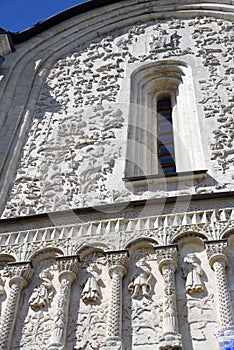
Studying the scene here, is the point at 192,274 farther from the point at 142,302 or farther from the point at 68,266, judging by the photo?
the point at 68,266

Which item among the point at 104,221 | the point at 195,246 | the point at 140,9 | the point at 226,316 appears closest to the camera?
the point at 226,316

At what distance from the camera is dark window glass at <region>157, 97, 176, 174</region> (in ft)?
25.5

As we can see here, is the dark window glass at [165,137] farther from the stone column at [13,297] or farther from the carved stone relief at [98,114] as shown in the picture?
the stone column at [13,297]

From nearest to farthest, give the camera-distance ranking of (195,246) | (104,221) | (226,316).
Answer: 1. (226,316)
2. (195,246)
3. (104,221)

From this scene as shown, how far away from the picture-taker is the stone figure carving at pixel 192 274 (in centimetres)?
531

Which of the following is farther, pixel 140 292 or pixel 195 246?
pixel 195 246

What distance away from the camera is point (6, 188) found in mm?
7324

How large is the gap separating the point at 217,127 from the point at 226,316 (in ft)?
11.3

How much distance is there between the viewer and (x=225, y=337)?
4727 millimetres

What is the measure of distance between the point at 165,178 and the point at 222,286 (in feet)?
6.35

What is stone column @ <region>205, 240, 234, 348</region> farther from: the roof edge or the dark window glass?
the roof edge

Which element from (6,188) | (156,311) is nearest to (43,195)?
(6,188)

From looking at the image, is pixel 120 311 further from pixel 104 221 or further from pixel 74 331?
pixel 104 221

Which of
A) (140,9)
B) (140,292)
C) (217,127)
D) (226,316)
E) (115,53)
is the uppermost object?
(140,9)
